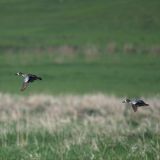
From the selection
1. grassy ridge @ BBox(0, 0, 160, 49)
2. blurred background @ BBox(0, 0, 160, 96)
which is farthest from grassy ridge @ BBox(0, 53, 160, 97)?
grassy ridge @ BBox(0, 0, 160, 49)

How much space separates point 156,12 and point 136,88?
39230mm

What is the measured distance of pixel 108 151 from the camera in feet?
49.5

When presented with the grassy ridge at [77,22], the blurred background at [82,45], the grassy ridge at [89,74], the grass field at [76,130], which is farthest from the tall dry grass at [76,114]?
the grassy ridge at [77,22]

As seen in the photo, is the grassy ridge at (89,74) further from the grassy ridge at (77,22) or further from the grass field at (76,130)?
the grassy ridge at (77,22)

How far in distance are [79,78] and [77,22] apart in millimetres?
33140

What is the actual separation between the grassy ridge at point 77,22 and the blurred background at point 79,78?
0.08m

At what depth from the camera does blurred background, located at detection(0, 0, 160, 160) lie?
16062 mm

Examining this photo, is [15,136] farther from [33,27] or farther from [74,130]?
[33,27]

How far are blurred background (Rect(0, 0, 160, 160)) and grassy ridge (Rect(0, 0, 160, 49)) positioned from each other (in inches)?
3.2

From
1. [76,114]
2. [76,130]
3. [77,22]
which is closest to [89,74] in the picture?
[76,114]

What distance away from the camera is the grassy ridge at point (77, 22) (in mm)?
58000

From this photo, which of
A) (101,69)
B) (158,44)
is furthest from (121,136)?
(158,44)

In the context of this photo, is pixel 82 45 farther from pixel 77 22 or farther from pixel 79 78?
pixel 79 78

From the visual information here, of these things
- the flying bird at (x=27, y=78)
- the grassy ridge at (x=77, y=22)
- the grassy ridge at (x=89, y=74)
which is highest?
the grassy ridge at (x=77, y=22)
